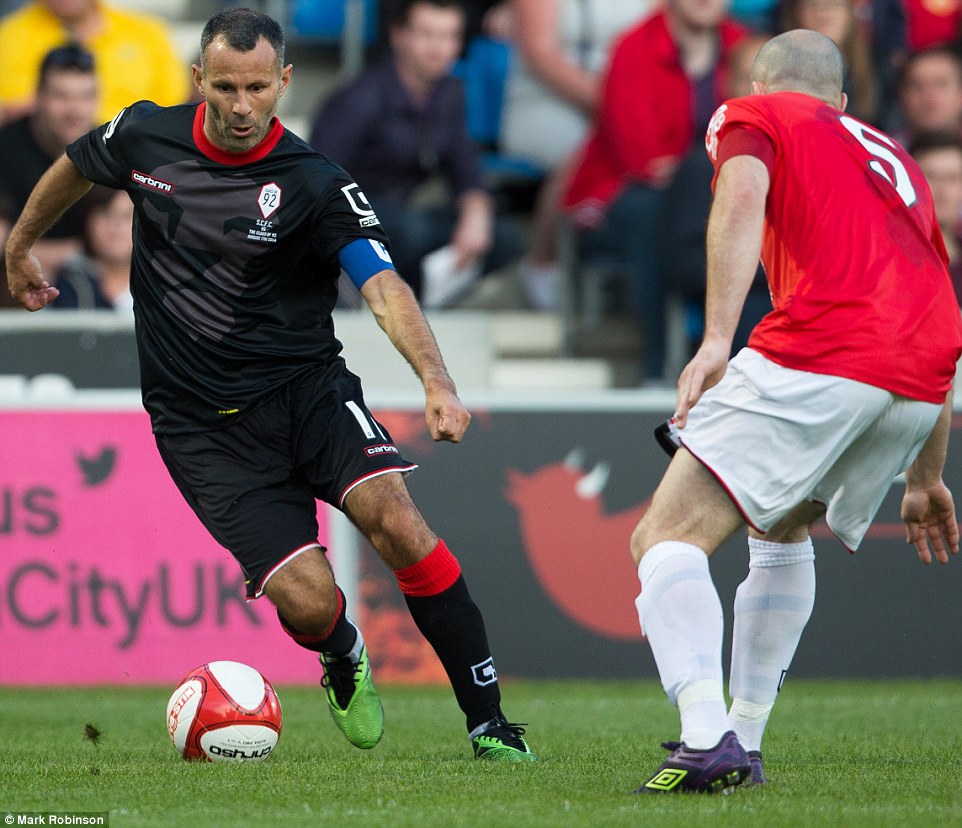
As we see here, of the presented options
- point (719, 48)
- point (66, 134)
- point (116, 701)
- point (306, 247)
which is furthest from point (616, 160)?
point (306, 247)

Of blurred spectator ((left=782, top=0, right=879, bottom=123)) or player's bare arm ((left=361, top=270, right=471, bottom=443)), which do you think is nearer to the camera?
player's bare arm ((left=361, top=270, right=471, bottom=443))

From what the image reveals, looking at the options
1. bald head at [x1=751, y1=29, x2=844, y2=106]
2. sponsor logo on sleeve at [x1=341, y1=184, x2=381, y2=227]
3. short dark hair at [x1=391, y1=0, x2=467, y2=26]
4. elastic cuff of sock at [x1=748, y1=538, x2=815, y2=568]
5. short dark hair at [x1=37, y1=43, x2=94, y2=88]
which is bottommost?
elastic cuff of sock at [x1=748, y1=538, x2=815, y2=568]

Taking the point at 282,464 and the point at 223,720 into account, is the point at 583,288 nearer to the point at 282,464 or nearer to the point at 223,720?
the point at 282,464

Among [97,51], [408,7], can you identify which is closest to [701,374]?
[408,7]

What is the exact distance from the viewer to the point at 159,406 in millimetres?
5590

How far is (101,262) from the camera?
995 cm

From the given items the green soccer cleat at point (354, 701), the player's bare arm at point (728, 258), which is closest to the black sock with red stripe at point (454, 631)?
the green soccer cleat at point (354, 701)

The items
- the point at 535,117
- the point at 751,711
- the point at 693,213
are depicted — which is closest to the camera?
the point at 751,711

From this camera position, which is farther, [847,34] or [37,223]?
[847,34]

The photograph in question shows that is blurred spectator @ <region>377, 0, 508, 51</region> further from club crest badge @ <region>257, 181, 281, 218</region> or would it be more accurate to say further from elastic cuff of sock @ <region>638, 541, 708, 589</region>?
elastic cuff of sock @ <region>638, 541, 708, 589</region>

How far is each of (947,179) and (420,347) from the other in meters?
6.24

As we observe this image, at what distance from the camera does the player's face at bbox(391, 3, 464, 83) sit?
1064 cm

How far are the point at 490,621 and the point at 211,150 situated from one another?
12.3 ft

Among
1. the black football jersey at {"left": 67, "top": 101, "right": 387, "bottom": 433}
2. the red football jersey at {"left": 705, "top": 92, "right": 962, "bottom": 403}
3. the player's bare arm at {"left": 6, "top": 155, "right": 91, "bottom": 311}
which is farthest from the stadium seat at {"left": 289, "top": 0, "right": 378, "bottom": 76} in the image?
the red football jersey at {"left": 705, "top": 92, "right": 962, "bottom": 403}
